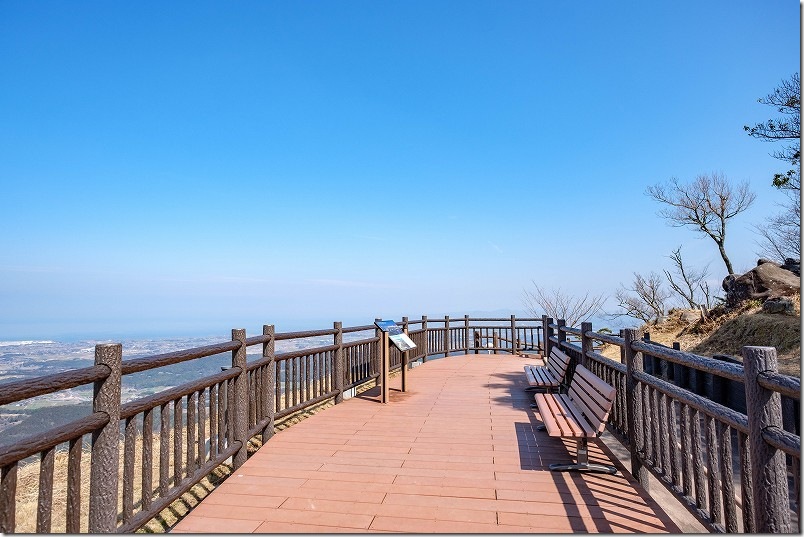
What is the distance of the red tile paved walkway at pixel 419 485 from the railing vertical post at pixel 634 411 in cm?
12

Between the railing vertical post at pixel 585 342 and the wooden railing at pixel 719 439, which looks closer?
the wooden railing at pixel 719 439

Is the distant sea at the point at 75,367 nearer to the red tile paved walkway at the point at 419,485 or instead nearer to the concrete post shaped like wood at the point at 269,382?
the concrete post shaped like wood at the point at 269,382

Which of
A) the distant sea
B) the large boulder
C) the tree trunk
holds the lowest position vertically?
the distant sea

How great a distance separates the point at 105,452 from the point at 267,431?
275 cm

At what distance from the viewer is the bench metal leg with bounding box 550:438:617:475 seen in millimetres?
3975

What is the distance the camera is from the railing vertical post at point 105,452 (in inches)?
98.4

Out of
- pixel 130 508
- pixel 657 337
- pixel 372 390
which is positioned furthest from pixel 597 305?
pixel 130 508

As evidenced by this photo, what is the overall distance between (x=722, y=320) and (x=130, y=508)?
1786cm

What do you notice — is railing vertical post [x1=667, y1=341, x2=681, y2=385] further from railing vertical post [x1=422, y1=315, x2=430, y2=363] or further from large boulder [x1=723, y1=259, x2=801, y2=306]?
large boulder [x1=723, y1=259, x2=801, y2=306]

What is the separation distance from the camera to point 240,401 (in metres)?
4.32

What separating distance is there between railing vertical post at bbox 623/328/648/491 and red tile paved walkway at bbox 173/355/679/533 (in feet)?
0.40

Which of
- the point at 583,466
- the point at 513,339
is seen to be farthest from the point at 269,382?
the point at 513,339

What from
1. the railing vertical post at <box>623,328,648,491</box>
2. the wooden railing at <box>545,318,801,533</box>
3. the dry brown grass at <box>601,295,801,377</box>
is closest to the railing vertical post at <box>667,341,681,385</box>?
the dry brown grass at <box>601,295,801,377</box>

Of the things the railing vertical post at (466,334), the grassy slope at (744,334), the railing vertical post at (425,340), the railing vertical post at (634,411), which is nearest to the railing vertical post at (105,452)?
the railing vertical post at (634,411)
